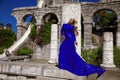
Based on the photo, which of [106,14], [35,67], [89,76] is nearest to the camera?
[89,76]

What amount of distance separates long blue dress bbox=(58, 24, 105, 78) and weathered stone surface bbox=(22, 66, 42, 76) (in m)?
0.68

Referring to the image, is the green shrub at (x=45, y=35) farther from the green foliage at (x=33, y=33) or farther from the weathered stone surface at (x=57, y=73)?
the weathered stone surface at (x=57, y=73)

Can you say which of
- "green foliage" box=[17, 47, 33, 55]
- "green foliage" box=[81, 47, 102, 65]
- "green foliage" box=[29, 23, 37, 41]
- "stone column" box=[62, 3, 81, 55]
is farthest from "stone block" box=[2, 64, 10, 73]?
"green foliage" box=[29, 23, 37, 41]

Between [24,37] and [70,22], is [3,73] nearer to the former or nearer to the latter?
[70,22]

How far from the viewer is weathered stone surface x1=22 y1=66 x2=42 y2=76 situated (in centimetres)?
707

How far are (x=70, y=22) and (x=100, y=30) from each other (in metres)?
16.3

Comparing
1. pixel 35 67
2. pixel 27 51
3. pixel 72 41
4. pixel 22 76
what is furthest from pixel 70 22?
pixel 27 51

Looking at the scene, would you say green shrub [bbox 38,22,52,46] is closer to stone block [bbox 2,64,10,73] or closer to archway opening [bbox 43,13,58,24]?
archway opening [bbox 43,13,58,24]

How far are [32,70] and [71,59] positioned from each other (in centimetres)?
131

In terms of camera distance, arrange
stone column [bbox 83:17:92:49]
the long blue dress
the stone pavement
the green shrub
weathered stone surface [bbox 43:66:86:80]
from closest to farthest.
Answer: weathered stone surface [bbox 43:66:86:80], the stone pavement, the long blue dress, stone column [bbox 83:17:92:49], the green shrub

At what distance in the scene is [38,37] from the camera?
20.4m

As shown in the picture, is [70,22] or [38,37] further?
[38,37]

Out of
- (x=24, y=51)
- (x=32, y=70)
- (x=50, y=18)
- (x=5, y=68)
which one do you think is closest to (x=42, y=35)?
(x=24, y=51)

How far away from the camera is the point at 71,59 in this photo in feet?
23.1
